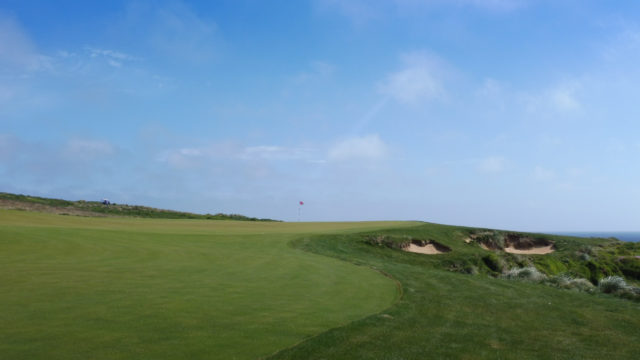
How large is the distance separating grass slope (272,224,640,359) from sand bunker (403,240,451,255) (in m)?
15.3

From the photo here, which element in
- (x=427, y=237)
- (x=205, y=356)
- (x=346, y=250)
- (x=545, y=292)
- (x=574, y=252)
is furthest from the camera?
(x=574, y=252)

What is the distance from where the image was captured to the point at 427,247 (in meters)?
33.3

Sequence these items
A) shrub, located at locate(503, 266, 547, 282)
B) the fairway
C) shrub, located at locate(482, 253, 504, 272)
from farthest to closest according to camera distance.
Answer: shrub, located at locate(482, 253, 504, 272) < shrub, located at locate(503, 266, 547, 282) < the fairway

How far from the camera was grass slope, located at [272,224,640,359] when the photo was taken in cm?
793

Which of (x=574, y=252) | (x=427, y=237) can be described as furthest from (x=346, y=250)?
(x=574, y=252)

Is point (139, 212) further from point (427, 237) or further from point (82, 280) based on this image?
point (82, 280)

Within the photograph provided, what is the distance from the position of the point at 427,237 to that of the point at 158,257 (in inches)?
906

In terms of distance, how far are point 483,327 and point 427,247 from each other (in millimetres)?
23993

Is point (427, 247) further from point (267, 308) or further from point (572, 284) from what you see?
point (267, 308)

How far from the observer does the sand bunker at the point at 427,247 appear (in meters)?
32.3

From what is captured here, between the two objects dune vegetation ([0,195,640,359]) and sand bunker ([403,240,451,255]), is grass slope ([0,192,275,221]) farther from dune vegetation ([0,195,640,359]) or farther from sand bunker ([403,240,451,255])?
dune vegetation ([0,195,640,359])

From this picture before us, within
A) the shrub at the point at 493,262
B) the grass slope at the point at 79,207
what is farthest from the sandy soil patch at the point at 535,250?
the grass slope at the point at 79,207

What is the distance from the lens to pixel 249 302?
10891 millimetres

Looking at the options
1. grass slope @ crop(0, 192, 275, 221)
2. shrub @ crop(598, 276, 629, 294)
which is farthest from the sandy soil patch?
grass slope @ crop(0, 192, 275, 221)
